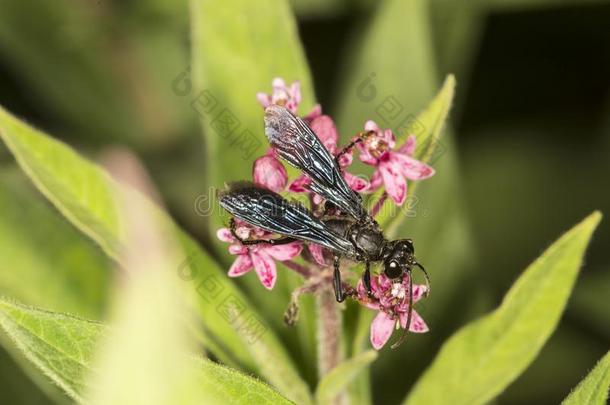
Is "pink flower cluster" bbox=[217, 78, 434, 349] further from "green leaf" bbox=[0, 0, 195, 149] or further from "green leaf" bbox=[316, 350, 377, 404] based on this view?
"green leaf" bbox=[0, 0, 195, 149]

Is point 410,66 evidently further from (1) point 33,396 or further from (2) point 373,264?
(1) point 33,396

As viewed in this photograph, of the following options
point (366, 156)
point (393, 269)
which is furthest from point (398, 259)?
point (366, 156)

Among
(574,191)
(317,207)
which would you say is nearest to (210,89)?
(317,207)

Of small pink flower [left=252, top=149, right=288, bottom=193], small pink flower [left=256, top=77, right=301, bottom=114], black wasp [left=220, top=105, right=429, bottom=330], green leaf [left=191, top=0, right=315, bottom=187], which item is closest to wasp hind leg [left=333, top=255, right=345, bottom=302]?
black wasp [left=220, top=105, right=429, bottom=330]

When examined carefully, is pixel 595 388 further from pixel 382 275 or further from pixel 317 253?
pixel 317 253

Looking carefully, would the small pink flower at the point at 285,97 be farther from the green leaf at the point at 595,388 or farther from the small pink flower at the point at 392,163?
the green leaf at the point at 595,388
